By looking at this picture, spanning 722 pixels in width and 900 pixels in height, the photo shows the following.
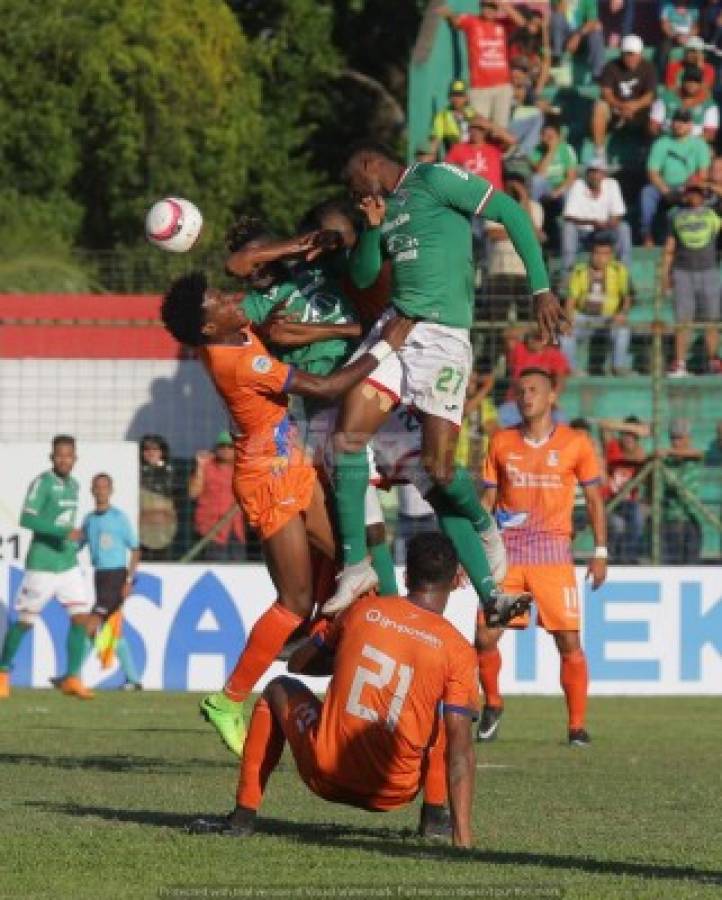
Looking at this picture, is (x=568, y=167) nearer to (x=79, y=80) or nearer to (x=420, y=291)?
(x=79, y=80)

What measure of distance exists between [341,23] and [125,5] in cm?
875

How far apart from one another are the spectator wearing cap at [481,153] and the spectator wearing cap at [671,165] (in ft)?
5.53

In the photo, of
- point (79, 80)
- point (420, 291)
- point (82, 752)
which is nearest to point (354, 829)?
point (420, 291)

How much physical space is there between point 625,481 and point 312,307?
1124cm

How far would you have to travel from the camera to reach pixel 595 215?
26.9 meters

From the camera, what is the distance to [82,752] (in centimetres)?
1490

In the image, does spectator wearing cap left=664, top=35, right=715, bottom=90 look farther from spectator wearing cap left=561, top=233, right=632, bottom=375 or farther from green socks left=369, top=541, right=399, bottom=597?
Result: green socks left=369, top=541, right=399, bottom=597

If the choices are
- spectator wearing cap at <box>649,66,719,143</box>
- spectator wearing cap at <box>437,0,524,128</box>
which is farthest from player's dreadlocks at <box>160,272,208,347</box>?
Result: spectator wearing cap at <box>649,66,719,143</box>

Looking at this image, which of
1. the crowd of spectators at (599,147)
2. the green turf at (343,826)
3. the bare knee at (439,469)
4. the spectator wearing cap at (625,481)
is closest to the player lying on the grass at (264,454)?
the bare knee at (439,469)

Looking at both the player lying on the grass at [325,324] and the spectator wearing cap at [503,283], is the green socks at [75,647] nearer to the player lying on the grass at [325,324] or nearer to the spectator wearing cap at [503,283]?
the spectator wearing cap at [503,283]

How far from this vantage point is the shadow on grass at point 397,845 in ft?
29.7

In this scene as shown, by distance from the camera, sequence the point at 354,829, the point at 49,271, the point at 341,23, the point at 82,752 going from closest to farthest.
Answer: the point at 354,829, the point at 82,752, the point at 49,271, the point at 341,23

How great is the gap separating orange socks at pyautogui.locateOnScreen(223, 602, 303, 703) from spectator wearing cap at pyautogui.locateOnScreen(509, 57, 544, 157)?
16.4 metres

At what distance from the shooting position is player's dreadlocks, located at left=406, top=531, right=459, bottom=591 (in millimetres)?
9500
